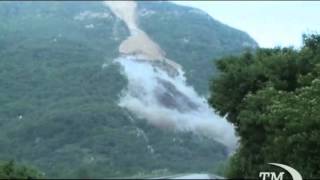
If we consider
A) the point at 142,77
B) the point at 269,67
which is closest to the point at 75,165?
the point at 269,67

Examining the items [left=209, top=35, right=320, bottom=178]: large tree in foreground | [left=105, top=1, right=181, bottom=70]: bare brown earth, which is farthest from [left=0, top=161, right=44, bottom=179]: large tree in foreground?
[left=105, top=1, right=181, bottom=70]: bare brown earth

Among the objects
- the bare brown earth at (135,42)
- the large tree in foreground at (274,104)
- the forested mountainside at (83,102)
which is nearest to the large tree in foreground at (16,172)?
the forested mountainside at (83,102)

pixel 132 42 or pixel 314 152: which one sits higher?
pixel 314 152

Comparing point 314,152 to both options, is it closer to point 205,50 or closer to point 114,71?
point 114,71

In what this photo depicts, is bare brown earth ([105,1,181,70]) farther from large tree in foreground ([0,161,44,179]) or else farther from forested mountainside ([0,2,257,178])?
large tree in foreground ([0,161,44,179])

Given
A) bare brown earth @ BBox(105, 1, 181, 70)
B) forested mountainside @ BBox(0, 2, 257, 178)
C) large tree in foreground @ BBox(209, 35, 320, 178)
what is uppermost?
large tree in foreground @ BBox(209, 35, 320, 178)

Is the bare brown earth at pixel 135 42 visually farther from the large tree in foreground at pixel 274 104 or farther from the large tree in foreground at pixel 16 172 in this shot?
the large tree in foreground at pixel 274 104
